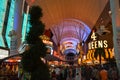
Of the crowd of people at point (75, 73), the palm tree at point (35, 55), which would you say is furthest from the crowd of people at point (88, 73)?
the palm tree at point (35, 55)

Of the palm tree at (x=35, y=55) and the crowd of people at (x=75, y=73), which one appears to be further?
the crowd of people at (x=75, y=73)

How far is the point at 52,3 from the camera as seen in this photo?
39.3 m

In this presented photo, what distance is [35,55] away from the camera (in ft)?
21.8

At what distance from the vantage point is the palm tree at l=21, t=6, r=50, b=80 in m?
6.53

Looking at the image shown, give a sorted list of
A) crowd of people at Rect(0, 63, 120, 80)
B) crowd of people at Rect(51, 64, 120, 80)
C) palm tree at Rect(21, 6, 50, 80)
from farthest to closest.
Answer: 1. crowd of people at Rect(51, 64, 120, 80)
2. crowd of people at Rect(0, 63, 120, 80)
3. palm tree at Rect(21, 6, 50, 80)

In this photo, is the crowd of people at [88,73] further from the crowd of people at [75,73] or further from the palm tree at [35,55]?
the palm tree at [35,55]

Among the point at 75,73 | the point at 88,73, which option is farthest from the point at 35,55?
the point at 88,73

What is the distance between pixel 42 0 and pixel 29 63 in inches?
1177

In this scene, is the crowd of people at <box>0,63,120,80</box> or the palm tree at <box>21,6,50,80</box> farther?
the crowd of people at <box>0,63,120,80</box>

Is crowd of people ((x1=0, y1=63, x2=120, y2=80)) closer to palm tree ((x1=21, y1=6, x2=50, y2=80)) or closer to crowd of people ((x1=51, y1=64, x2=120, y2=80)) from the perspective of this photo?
crowd of people ((x1=51, y1=64, x2=120, y2=80))

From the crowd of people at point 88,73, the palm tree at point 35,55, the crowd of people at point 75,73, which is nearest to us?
the palm tree at point 35,55

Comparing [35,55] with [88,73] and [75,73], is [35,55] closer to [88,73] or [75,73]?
[75,73]

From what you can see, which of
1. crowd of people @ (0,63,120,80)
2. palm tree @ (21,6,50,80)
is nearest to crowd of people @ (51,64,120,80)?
crowd of people @ (0,63,120,80)

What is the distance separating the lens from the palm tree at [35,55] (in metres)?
6.53
